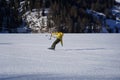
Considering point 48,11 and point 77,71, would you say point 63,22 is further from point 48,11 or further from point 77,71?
point 77,71

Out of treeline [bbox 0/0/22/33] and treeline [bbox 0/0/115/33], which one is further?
treeline [bbox 0/0/115/33]

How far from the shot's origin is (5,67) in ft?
39.8

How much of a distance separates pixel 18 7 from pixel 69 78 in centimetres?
17384

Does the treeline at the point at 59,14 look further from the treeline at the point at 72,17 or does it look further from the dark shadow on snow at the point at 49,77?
the dark shadow on snow at the point at 49,77

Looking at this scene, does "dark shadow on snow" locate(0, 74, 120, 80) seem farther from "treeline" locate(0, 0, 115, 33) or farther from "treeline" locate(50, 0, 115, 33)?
"treeline" locate(50, 0, 115, 33)

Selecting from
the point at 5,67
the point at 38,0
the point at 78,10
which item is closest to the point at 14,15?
the point at 38,0

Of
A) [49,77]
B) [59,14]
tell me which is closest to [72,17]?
[59,14]

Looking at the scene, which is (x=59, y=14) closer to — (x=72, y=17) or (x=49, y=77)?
(x=72, y=17)

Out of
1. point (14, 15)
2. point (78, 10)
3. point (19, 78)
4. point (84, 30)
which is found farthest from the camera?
point (78, 10)

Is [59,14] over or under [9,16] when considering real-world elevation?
over

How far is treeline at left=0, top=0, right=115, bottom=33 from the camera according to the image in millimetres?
146500

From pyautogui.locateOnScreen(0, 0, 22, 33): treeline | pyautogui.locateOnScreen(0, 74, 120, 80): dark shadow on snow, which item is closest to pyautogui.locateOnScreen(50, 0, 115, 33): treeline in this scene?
pyautogui.locateOnScreen(0, 0, 22, 33): treeline

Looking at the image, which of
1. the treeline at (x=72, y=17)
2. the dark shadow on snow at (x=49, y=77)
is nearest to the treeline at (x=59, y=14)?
the treeline at (x=72, y=17)

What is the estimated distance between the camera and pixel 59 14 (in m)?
160
